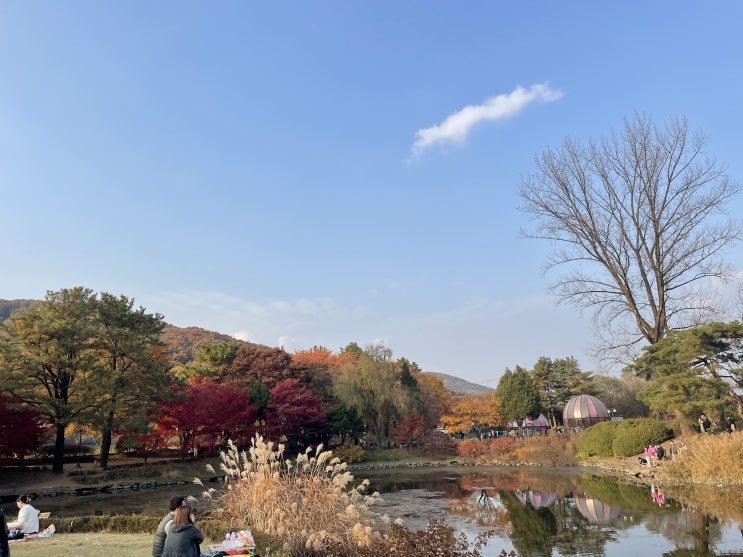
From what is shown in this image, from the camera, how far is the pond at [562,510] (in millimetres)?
8742

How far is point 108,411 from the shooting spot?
72.3ft

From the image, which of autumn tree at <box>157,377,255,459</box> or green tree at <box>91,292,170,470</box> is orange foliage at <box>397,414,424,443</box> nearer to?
autumn tree at <box>157,377,255,459</box>

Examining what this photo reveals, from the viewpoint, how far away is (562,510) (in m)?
12.7

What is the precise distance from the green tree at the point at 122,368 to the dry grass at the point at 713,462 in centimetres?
2067

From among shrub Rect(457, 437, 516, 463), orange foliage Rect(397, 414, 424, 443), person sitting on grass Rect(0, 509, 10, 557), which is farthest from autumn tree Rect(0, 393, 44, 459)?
shrub Rect(457, 437, 516, 463)

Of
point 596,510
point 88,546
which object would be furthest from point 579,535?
Result: point 88,546

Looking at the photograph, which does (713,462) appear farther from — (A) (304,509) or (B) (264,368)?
(B) (264,368)

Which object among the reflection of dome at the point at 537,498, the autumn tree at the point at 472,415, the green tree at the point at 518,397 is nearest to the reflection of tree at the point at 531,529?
the reflection of dome at the point at 537,498

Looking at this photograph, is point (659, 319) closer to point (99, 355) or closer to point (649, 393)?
point (649, 393)

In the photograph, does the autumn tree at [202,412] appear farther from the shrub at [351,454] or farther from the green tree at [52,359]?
the shrub at [351,454]

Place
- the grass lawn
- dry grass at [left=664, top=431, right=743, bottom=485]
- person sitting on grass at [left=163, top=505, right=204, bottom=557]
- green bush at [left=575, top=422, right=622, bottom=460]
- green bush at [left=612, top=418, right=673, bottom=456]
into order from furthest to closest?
green bush at [left=575, top=422, right=622, bottom=460]
green bush at [left=612, top=418, right=673, bottom=456]
dry grass at [left=664, top=431, right=743, bottom=485]
the grass lawn
person sitting on grass at [left=163, top=505, right=204, bottom=557]

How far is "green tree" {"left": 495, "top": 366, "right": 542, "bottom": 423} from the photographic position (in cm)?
3994

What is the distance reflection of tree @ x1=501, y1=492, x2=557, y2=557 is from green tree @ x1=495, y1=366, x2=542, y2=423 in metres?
26.7

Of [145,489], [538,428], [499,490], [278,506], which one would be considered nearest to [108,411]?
[145,489]
